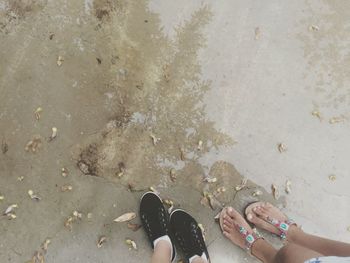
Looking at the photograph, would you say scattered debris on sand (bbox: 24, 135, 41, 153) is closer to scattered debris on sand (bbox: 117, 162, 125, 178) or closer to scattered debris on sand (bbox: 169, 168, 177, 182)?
scattered debris on sand (bbox: 117, 162, 125, 178)

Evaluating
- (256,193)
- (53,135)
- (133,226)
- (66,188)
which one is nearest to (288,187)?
(256,193)

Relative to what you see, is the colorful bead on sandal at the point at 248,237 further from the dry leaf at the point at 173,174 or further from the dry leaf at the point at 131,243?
the dry leaf at the point at 131,243

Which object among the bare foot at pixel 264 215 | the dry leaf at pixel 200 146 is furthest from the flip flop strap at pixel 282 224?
the dry leaf at pixel 200 146

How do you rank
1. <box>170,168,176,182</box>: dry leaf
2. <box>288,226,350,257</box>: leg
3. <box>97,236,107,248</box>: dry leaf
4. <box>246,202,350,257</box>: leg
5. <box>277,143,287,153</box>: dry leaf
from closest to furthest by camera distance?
<box>288,226,350,257</box>: leg
<box>246,202,350,257</box>: leg
<box>97,236,107,248</box>: dry leaf
<box>170,168,176,182</box>: dry leaf
<box>277,143,287,153</box>: dry leaf

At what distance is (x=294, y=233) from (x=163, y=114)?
1133 mm

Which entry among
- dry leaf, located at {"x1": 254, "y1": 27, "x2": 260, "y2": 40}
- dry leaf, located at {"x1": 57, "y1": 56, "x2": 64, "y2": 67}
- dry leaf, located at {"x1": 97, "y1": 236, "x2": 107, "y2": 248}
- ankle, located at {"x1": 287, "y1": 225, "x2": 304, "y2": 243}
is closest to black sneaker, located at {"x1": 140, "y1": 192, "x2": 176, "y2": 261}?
dry leaf, located at {"x1": 97, "y1": 236, "x2": 107, "y2": 248}

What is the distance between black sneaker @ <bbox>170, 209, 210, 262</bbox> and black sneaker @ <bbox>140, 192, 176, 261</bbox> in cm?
8

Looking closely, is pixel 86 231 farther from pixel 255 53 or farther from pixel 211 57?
pixel 255 53

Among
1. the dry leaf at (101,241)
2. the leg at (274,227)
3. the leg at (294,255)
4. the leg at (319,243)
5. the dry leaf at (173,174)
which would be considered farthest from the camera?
the dry leaf at (173,174)

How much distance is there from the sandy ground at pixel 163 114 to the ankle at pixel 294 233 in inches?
4.7

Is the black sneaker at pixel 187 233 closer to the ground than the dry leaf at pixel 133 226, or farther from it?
closer to the ground

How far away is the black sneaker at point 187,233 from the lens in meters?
2.84

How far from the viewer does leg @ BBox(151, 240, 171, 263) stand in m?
2.74

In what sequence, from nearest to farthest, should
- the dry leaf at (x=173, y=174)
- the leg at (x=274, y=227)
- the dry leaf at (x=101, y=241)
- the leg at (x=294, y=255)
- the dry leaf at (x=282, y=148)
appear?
the leg at (x=294, y=255) → the leg at (x=274, y=227) → the dry leaf at (x=101, y=241) → the dry leaf at (x=173, y=174) → the dry leaf at (x=282, y=148)
